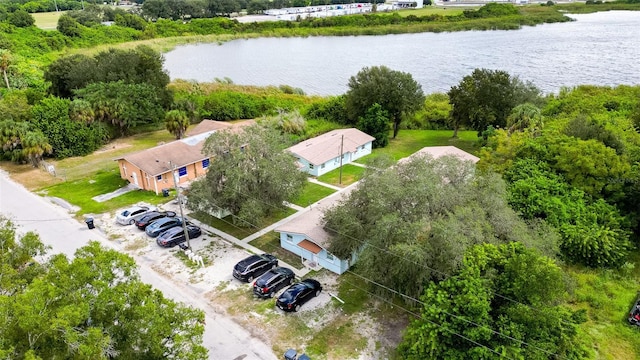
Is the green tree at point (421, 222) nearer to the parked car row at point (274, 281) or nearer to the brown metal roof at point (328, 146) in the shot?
the parked car row at point (274, 281)

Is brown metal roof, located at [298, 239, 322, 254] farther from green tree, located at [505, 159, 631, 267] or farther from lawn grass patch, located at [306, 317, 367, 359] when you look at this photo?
green tree, located at [505, 159, 631, 267]

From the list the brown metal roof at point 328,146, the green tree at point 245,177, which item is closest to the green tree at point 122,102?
the brown metal roof at point 328,146

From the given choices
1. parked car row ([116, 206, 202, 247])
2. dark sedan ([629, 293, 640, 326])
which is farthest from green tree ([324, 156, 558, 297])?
parked car row ([116, 206, 202, 247])

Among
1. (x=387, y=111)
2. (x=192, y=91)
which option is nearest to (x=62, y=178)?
(x=192, y=91)

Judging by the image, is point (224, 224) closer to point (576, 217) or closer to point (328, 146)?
point (328, 146)

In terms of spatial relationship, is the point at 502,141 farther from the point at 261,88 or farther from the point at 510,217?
the point at 261,88
